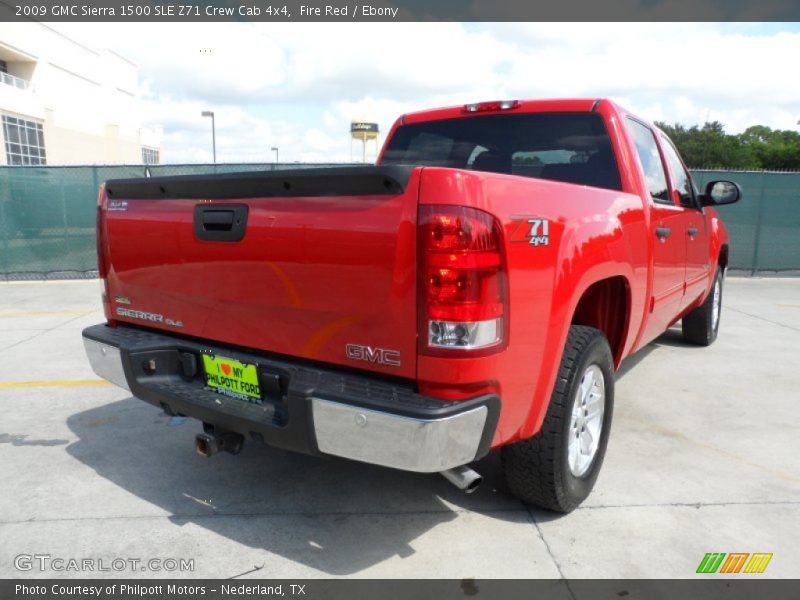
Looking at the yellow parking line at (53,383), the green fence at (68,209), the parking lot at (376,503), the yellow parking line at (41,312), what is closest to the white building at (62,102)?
the green fence at (68,209)

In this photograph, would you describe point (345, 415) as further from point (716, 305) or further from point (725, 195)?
point (716, 305)

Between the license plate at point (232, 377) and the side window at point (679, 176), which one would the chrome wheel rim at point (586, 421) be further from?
the side window at point (679, 176)

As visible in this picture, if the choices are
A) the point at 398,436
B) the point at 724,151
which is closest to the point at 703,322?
the point at 398,436

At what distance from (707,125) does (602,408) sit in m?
92.7

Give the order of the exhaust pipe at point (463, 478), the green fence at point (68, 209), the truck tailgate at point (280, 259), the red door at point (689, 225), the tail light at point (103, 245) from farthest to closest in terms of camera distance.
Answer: the green fence at point (68, 209) → the red door at point (689, 225) → the tail light at point (103, 245) → the exhaust pipe at point (463, 478) → the truck tailgate at point (280, 259)

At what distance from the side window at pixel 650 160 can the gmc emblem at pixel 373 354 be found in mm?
2306

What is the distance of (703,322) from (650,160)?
2726 millimetres

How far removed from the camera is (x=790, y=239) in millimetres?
11609

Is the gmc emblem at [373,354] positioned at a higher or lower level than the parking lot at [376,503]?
higher

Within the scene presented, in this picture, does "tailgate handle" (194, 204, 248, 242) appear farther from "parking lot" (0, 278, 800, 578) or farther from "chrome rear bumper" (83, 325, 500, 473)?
"parking lot" (0, 278, 800, 578)

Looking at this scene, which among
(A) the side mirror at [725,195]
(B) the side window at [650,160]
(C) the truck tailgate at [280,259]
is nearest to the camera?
(C) the truck tailgate at [280,259]

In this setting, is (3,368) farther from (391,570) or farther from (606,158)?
(606,158)

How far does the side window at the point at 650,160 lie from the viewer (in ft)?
12.5

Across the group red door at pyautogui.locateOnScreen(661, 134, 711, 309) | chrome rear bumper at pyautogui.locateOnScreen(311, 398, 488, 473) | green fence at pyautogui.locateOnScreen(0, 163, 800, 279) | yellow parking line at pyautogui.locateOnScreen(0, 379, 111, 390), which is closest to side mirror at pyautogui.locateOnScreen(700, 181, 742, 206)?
red door at pyautogui.locateOnScreen(661, 134, 711, 309)
